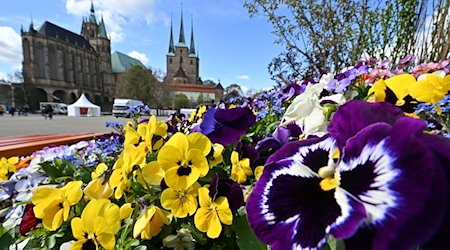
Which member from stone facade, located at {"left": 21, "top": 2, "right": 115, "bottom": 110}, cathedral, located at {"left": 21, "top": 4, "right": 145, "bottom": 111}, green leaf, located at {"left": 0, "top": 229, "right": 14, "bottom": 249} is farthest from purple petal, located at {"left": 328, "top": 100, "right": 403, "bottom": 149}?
stone facade, located at {"left": 21, "top": 2, "right": 115, "bottom": 110}

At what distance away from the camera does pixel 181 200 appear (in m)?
Result: 0.56

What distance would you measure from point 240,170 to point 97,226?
31cm

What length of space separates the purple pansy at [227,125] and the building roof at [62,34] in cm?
7140

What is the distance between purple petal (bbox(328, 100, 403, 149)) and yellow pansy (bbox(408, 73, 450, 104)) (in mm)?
340

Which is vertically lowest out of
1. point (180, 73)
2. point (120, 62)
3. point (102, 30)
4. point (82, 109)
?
point (82, 109)

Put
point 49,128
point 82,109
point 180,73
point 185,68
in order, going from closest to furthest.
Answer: point 49,128
point 82,109
point 180,73
point 185,68

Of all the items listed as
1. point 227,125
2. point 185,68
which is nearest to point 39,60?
point 185,68

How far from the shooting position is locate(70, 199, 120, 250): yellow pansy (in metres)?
0.53

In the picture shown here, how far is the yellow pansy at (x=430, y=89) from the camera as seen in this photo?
0.61 metres

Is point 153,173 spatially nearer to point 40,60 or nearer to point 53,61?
point 40,60

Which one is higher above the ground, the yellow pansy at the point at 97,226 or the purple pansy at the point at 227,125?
the purple pansy at the point at 227,125

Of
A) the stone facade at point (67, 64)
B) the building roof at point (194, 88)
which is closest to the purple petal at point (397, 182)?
the stone facade at point (67, 64)

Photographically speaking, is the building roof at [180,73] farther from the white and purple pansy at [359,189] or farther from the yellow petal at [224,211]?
the white and purple pansy at [359,189]

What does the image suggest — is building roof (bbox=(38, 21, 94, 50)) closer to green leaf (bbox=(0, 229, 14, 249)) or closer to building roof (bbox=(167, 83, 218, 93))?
building roof (bbox=(167, 83, 218, 93))
